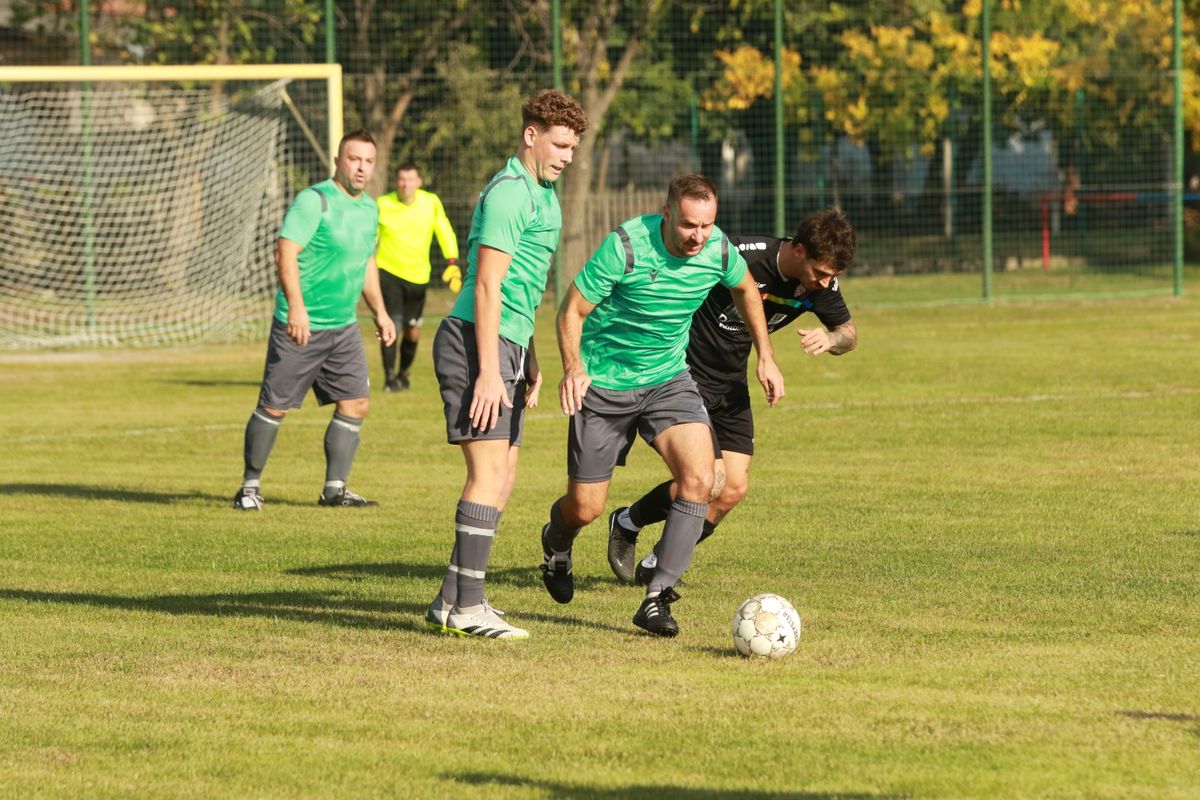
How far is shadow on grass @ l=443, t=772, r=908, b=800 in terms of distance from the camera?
16.3 feet

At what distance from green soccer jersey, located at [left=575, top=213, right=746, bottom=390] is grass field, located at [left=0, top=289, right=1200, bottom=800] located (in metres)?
1.03

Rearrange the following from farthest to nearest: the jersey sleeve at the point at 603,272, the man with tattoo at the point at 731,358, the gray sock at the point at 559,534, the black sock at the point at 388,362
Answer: the black sock at the point at 388,362 < the man with tattoo at the point at 731,358 < the gray sock at the point at 559,534 < the jersey sleeve at the point at 603,272

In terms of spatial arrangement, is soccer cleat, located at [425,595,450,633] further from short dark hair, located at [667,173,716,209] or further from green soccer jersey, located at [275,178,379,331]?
green soccer jersey, located at [275,178,379,331]

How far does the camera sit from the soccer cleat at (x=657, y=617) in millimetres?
7074

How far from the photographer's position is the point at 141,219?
22859mm

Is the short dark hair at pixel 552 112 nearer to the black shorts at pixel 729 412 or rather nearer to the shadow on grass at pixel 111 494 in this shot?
the black shorts at pixel 729 412

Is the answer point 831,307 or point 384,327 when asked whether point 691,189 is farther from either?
point 384,327

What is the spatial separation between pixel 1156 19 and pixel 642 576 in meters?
32.1

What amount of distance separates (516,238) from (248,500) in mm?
4388

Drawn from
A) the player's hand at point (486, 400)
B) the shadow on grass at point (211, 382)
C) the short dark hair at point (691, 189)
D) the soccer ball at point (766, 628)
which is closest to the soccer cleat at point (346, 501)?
the player's hand at point (486, 400)

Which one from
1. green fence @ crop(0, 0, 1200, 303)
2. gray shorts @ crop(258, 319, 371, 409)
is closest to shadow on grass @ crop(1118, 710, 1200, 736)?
gray shorts @ crop(258, 319, 371, 409)

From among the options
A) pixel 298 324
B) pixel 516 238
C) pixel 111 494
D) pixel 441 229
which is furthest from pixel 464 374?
pixel 441 229

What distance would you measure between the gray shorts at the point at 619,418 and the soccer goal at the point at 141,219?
1519 centimetres

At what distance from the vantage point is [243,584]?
8.47m
